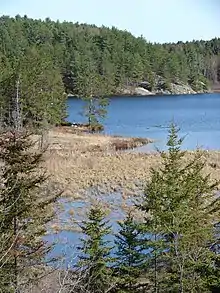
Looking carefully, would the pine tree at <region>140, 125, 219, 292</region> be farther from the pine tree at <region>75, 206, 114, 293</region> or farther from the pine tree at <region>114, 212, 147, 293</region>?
the pine tree at <region>75, 206, 114, 293</region>

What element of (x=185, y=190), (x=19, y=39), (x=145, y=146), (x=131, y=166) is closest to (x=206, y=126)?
(x=145, y=146)

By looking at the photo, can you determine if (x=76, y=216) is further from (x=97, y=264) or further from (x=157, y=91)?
(x=157, y=91)

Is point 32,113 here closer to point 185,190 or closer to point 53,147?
point 53,147

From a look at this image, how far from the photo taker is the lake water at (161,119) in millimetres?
43188

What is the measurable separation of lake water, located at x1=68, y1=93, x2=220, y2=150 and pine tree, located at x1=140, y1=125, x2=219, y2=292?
18878mm

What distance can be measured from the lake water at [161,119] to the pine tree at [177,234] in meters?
18.9

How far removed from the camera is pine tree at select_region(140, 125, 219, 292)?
1307 centimetres

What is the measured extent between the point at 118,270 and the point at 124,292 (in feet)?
2.93

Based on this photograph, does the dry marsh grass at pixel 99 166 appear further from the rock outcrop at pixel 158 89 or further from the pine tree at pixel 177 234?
the rock outcrop at pixel 158 89

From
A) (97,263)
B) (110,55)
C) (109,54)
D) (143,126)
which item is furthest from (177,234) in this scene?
(109,54)

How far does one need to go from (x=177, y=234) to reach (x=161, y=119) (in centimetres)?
4427

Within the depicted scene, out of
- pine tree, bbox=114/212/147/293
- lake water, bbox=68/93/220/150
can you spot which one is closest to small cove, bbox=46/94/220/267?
lake water, bbox=68/93/220/150

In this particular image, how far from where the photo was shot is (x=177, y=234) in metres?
13.4

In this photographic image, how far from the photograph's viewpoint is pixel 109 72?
9206 cm
